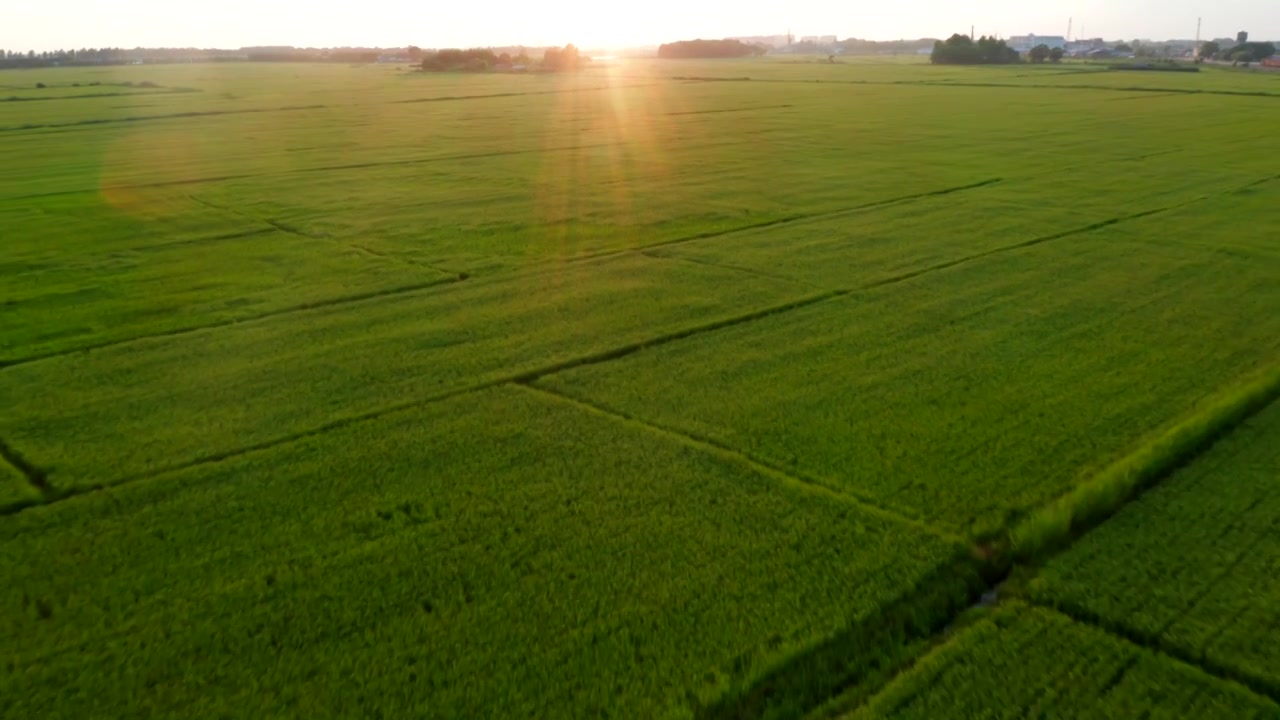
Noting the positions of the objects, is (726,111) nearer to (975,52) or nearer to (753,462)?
(753,462)

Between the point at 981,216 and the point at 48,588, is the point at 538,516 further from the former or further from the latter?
the point at 981,216

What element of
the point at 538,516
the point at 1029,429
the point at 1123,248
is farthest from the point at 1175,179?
the point at 538,516

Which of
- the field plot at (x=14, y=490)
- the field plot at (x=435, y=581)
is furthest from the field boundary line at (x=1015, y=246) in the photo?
the field plot at (x=14, y=490)

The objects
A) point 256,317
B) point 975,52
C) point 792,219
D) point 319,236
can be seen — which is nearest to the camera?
point 256,317

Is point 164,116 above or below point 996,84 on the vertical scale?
below

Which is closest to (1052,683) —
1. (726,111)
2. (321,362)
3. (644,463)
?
(644,463)

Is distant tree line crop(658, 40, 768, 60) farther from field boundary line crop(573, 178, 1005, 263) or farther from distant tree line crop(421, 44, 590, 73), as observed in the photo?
field boundary line crop(573, 178, 1005, 263)
